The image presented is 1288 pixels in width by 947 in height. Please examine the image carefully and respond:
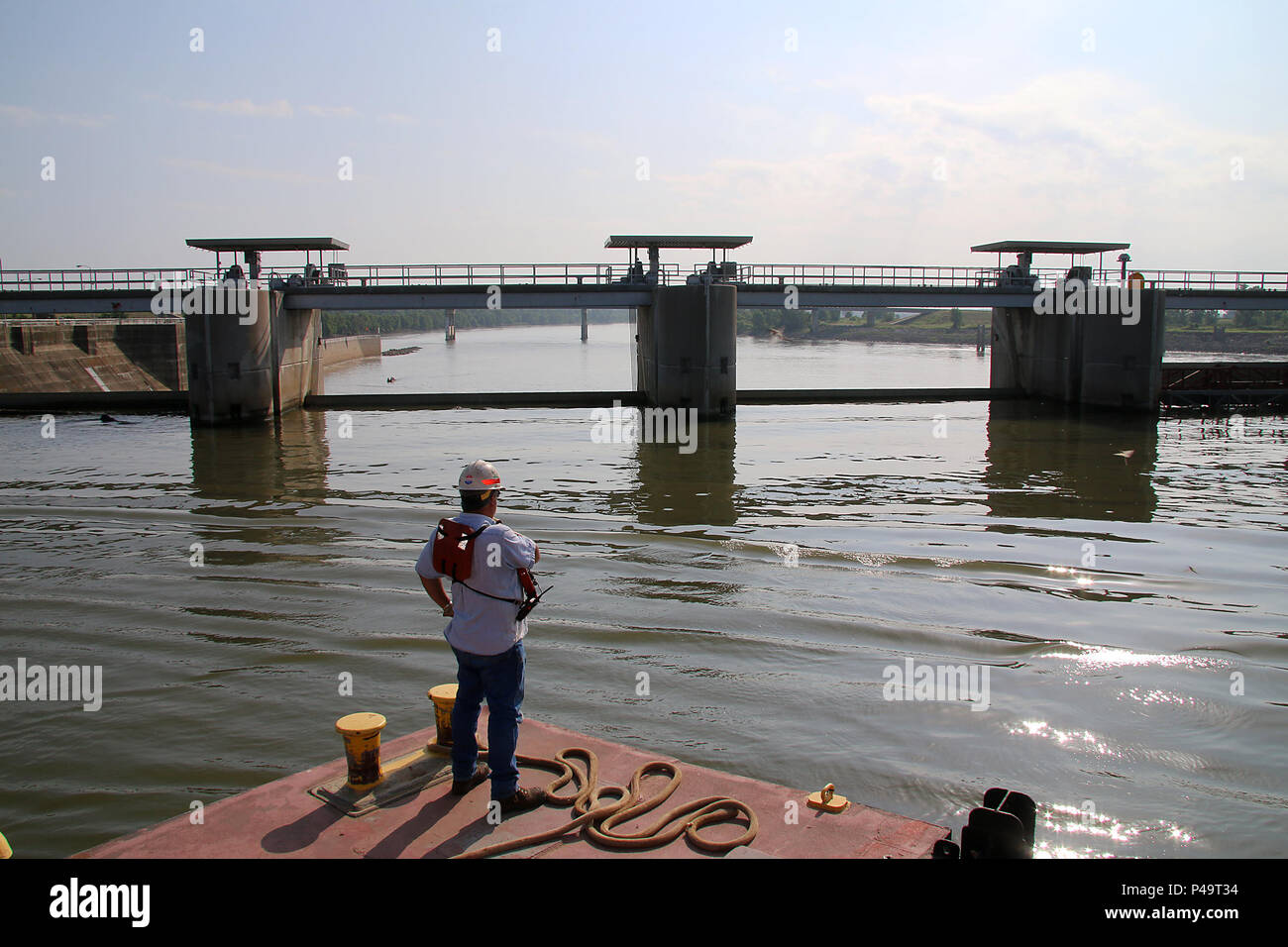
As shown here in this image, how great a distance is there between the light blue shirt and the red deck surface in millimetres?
1120

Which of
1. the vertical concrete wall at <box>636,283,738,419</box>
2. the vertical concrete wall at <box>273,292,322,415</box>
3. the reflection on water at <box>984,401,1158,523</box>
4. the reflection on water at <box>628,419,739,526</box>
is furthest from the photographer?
the vertical concrete wall at <box>273,292,322,415</box>

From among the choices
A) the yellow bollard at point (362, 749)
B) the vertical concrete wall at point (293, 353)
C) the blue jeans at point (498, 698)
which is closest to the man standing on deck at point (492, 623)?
the blue jeans at point (498, 698)

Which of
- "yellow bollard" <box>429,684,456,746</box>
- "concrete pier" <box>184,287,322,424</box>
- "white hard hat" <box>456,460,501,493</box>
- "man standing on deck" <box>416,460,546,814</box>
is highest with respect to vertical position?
"concrete pier" <box>184,287,322,424</box>

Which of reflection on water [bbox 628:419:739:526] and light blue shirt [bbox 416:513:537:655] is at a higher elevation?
light blue shirt [bbox 416:513:537:655]

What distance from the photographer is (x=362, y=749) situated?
6.45m

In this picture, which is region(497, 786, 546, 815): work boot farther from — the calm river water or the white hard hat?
the calm river water

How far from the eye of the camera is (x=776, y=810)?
6.30 m

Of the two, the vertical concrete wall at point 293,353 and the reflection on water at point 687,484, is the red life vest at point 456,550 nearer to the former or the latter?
the reflection on water at point 687,484

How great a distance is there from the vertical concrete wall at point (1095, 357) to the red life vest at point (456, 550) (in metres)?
40.1

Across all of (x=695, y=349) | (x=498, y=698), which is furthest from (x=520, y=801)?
(x=695, y=349)

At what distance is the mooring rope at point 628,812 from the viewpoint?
5793 mm

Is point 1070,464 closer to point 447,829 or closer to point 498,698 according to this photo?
point 498,698

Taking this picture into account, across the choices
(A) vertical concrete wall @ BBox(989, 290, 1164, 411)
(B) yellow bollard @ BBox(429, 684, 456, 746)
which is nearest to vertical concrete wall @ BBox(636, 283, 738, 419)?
(A) vertical concrete wall @ BBox(989, 290, 1164, 411)

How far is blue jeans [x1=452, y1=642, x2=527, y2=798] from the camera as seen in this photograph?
6.21 metres
